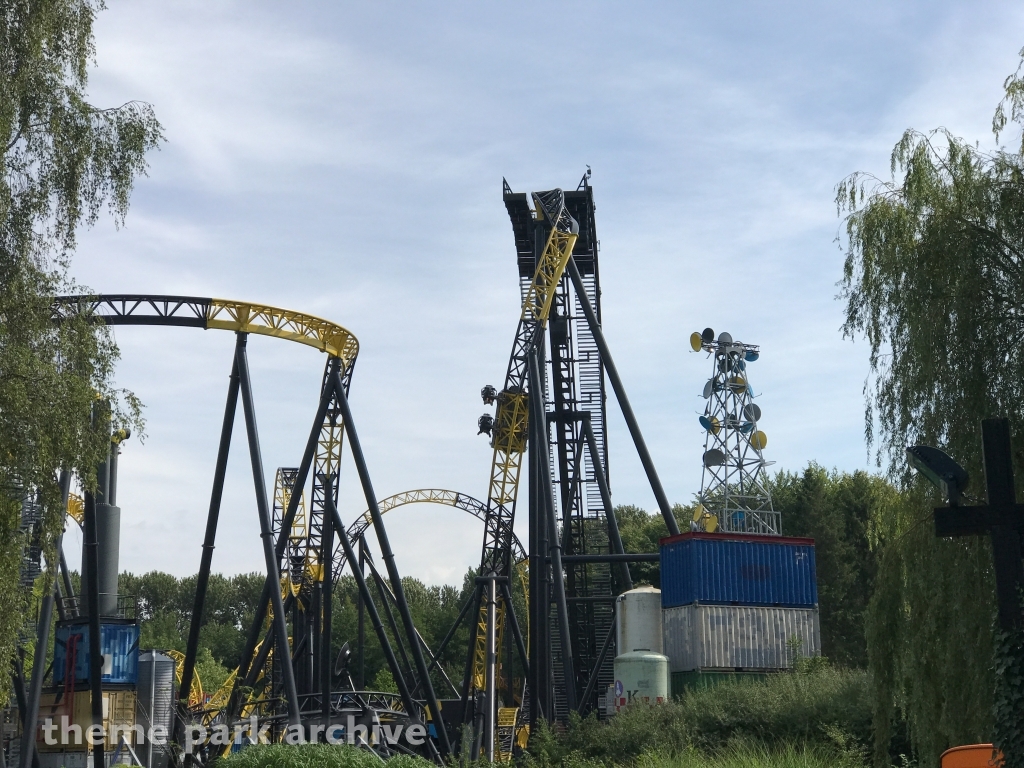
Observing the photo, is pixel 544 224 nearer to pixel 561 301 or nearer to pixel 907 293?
pixel 561 301

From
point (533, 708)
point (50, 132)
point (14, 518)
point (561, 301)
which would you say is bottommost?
point (533, 708)

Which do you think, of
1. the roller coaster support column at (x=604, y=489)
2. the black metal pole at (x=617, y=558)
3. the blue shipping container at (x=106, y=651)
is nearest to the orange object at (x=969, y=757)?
the black metal pole at (x=617, y=558)

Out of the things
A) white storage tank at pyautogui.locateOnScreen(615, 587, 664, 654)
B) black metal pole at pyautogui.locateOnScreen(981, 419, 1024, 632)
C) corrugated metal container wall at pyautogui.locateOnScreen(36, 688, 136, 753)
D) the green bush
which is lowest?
corrugated metal container wall at pyautogui.locateOnScreen(36, 688, 136, 753)

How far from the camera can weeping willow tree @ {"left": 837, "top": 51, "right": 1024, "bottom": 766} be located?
11.0m

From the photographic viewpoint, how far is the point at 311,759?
15211 mm

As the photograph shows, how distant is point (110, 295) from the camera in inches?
869

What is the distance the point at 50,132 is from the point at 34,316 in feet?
7.24

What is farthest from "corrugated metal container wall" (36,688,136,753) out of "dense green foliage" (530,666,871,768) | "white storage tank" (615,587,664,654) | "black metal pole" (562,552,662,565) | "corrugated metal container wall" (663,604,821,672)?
"corrugated metal container wall" (663,604,821,672)

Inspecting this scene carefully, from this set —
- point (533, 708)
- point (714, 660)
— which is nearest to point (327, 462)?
point (533, 708)

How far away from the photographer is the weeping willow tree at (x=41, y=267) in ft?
40.5

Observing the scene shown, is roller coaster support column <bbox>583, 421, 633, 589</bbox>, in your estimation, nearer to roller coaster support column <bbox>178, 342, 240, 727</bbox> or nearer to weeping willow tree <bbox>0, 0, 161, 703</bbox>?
roller coaster support column <bbox>178, 342, 240, 727</bbox>

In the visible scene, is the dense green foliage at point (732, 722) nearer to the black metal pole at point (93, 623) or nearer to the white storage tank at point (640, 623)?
the white storage tank at point (640, 623)

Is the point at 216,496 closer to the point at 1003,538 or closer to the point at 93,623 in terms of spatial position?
the point at 93,623

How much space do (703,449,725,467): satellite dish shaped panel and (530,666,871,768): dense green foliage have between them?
1063 centimetres
